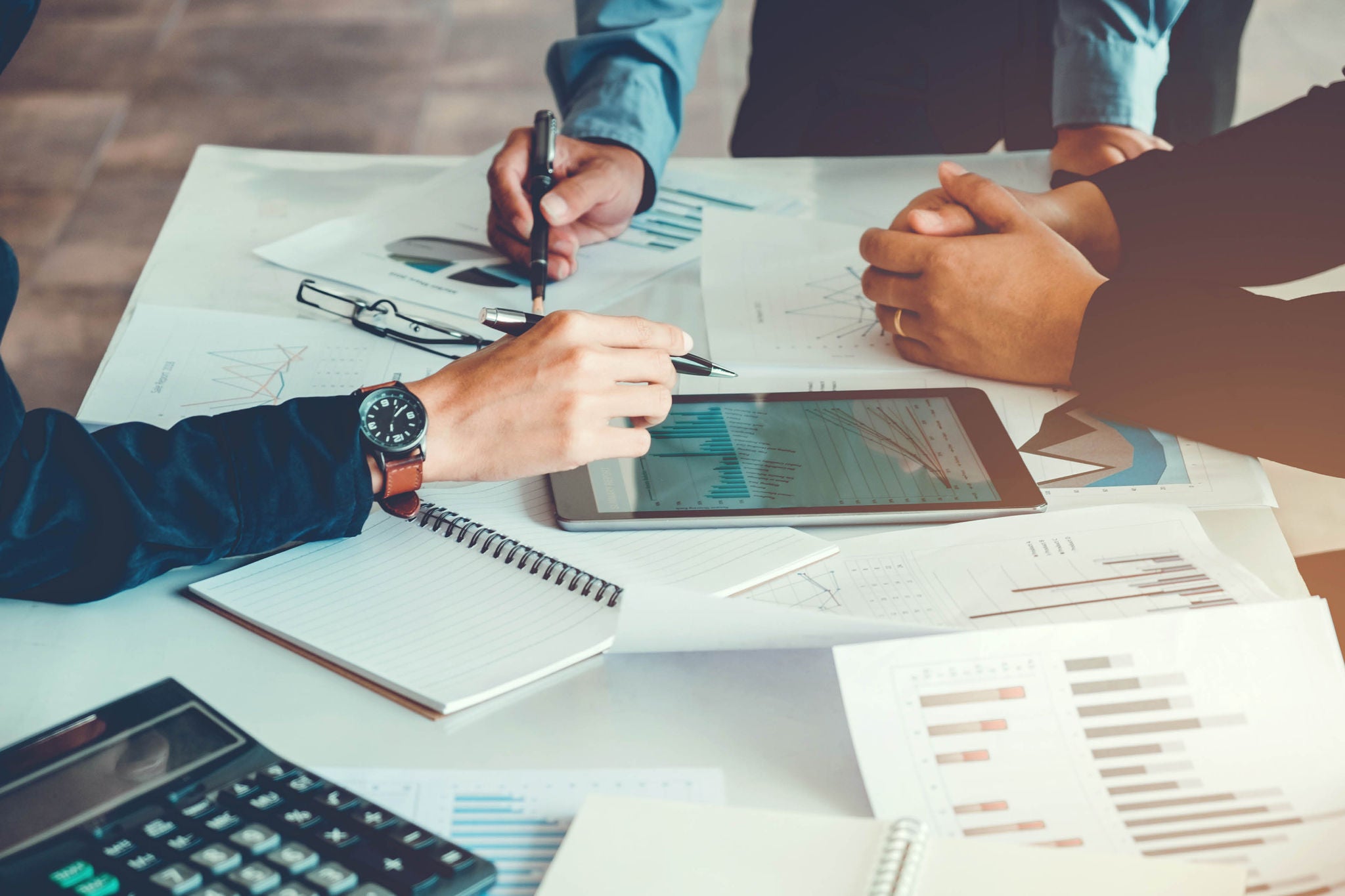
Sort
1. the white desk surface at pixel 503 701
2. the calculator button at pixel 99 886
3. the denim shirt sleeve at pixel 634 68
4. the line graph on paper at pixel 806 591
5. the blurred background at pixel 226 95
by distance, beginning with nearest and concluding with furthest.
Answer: the calculator button at pixel 99 886, the white desk surface at pixel 503 701, the line graph on paper at pixel 806 591, the denim shirt sleeve at pixel 634 68, the blurred background at pixel 226 95

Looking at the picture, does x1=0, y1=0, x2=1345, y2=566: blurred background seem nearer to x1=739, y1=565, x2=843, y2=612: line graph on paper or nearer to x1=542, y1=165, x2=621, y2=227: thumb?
x1=542, y1=165, x2=621, y2=227: thumb

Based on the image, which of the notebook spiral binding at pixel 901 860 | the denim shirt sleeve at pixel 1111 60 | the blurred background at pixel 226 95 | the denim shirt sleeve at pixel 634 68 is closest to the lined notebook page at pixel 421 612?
the notebook spiral binding at pixel 901 860

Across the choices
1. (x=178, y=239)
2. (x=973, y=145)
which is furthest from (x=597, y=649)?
(x=973, y=145)

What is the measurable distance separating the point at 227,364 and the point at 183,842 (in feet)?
1.77

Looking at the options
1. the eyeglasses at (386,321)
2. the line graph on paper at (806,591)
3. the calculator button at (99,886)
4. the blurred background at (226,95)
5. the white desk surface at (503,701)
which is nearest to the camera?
the calculator button at (99,886)

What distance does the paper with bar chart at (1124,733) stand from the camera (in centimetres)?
54

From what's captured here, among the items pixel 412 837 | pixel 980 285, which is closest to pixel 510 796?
pixel 412 837

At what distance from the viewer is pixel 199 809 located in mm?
519

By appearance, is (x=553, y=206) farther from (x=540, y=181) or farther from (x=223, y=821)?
(x=223, y=821)

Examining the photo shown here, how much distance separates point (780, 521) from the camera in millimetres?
772

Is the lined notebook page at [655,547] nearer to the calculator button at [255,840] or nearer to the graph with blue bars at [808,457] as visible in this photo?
the graph with blue bars at [808,457]

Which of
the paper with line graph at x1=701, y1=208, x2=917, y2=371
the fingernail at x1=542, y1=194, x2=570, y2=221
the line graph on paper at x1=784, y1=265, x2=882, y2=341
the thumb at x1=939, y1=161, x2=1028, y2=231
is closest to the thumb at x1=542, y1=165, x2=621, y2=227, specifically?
the fingernail at x1=542, y1=194, x2=570, y2=221

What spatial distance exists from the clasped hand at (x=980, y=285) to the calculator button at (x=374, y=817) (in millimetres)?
632

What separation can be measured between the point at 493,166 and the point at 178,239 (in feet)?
1.11
